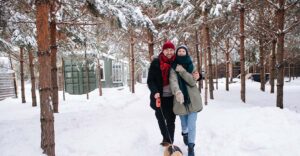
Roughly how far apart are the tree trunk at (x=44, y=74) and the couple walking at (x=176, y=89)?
1.73 m

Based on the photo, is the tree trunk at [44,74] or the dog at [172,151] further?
the dog at [172,151]

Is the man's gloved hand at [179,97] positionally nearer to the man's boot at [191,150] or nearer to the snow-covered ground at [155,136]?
the man's boot at [191,150]

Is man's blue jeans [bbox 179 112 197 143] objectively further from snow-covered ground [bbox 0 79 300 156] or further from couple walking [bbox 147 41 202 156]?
snow-covered ground [bbox 0 79 300 156]

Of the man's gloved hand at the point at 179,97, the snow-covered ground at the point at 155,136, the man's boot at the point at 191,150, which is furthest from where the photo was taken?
the snow-covered ground at the point at 155,136

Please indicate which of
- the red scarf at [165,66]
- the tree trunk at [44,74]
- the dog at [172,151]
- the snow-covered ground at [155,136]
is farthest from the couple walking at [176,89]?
the tree trunk at [44,74]

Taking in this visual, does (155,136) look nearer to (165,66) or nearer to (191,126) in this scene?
(191,126)

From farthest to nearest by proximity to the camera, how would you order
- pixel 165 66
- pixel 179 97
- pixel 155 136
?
pixel 155 136 < pixel 165 66 < pixel 179 97

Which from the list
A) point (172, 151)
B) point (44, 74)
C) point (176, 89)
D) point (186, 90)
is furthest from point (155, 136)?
point (44, 74)

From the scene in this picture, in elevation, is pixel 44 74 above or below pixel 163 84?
above

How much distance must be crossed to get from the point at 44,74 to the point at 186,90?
2.37 meters

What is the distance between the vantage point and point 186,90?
5500mm

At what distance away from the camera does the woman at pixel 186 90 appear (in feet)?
17.7

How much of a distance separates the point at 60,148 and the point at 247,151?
329cm

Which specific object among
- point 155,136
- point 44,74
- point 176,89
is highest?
point 44,74
